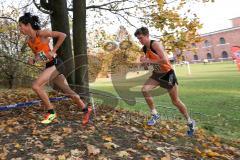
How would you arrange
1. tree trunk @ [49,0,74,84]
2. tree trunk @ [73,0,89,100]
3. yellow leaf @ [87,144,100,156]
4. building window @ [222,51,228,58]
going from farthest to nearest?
building window @ [222,51,228,58] < tree trunk @ [49,0,74,84] < tree trunk @ [73,0,89,100] < yellow leaf @ [87,144,100,156]

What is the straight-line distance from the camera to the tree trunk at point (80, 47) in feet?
33.2

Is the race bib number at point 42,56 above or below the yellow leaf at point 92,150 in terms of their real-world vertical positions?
above

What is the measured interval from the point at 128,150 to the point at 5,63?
14934 mm

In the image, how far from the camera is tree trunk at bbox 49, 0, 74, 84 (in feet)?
33.7

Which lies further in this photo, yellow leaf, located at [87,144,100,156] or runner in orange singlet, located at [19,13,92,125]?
runner in orange singlet, located at [19,13,92,125]

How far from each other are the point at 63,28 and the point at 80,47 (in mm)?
739

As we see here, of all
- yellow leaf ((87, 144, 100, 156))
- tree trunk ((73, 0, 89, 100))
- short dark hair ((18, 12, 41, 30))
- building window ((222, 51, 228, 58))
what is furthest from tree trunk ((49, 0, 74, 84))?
building window ((222, 51, 228, 58))

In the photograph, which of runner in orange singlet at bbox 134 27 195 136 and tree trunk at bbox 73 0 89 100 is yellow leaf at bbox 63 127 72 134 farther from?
tree trunk at bbox 73 0 89 100

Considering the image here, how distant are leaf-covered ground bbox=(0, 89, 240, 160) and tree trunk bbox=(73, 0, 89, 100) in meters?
1.90

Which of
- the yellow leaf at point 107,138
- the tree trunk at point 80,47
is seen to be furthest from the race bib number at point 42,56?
the tree trunk at point 80,47

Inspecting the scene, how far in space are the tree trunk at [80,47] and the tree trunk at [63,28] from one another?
18cm

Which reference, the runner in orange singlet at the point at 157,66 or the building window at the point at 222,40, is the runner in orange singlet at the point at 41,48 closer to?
the runner in orange singlet at the point at 157,66

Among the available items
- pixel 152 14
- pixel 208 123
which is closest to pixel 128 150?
pixel 208 123

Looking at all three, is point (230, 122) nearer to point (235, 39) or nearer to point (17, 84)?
point (17, 84)
